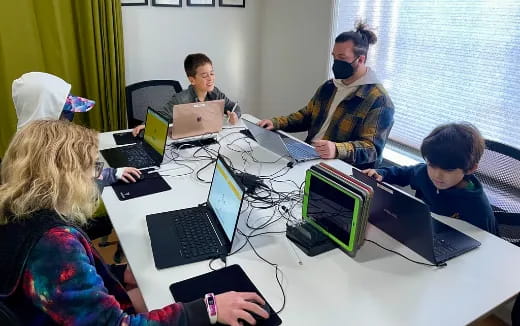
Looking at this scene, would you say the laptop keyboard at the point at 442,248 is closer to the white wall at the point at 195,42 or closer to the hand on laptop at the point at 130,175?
the hand on laptop at the point at 130,175

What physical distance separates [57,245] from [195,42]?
2940 mm

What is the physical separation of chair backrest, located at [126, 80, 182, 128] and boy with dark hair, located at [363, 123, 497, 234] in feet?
6.53

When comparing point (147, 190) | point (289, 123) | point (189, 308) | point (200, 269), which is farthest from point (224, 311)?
point (289, 123)

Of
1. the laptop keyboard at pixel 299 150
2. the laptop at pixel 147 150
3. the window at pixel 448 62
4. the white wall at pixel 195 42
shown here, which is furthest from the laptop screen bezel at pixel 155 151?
the window at pixel 448 62

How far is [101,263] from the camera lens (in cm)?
106

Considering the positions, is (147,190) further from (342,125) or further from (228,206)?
(342,125)

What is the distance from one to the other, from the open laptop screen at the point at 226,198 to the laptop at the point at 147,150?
567mm

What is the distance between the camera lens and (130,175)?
175 cm

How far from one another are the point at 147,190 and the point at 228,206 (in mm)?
538

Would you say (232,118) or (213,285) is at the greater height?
(232,118)

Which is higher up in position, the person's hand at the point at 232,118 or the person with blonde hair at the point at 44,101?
the person with blonde hair at the point at 44,101

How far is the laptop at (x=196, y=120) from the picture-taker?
2.19m

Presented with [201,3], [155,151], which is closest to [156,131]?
[155,151]

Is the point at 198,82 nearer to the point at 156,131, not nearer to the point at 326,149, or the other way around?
the point at 156,131
